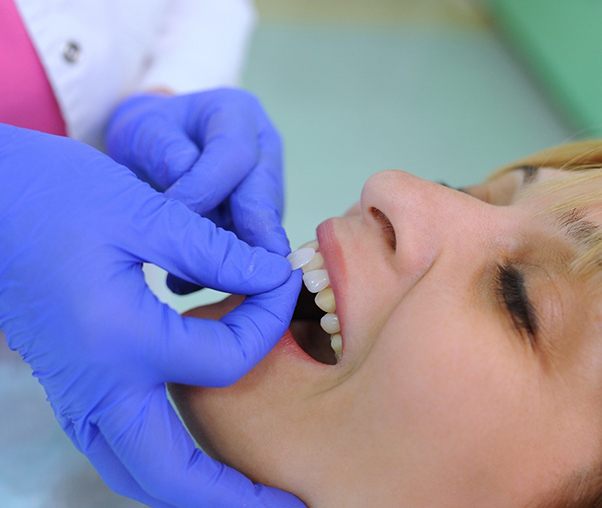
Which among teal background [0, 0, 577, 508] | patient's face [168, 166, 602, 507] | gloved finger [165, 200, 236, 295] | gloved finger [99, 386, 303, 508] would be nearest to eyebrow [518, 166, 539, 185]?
patient's face [168, 166, 602, 507]

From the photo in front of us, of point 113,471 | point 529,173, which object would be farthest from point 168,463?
point 529,173

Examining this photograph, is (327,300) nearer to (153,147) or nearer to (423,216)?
(423,216)

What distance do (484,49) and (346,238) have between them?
223 centimetres

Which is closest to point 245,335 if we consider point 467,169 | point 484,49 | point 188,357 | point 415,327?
point 188,357

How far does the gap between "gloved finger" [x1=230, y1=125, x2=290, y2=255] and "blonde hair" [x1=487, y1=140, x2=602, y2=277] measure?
13.6 inches

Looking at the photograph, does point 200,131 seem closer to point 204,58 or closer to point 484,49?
point 204,58

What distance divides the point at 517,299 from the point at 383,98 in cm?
177

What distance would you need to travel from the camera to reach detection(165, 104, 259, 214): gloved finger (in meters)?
0.97

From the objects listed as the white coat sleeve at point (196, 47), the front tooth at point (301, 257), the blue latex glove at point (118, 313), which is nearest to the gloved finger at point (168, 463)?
the blue latex glove at point (118, 313)

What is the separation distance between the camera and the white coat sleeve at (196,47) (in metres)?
1.45

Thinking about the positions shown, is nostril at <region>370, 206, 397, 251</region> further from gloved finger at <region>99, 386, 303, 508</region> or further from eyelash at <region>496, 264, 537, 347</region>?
gloved finger at <region>99, 386, 303, 508</region>

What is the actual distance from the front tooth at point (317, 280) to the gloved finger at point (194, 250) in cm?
6

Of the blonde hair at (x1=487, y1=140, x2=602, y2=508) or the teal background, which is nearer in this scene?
the blonde hair at (x1=487, y1=140, x2=602, y2=508)

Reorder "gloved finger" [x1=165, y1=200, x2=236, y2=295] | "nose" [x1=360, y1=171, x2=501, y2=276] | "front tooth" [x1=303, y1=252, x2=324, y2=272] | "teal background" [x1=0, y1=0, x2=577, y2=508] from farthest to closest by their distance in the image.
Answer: "teal background" [x1=0, y1=0, x2=577, y2=508]
"gloved finger" [x1=165, y1=200, x2=236, y2=295]
"front tooth" [x1=303, y1=252, x2=324, y2=272]
"nose" [x1=360, y1=171, x2=501, y2=276]
